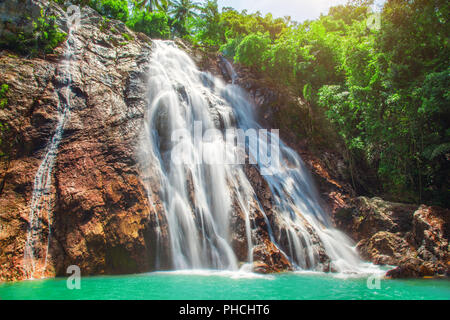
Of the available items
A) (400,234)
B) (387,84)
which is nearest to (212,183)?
(400,234)

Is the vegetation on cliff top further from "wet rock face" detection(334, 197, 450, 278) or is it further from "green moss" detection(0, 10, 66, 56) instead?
"wet rock face" detection(334, 197, 450, 278)

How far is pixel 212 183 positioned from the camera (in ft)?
32.5

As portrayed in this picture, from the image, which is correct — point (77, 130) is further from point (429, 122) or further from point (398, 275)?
point (429, 122)

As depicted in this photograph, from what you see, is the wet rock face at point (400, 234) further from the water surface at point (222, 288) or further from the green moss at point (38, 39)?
the green moss at point (38, 39)

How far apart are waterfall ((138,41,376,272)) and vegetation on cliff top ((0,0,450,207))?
3.50 m

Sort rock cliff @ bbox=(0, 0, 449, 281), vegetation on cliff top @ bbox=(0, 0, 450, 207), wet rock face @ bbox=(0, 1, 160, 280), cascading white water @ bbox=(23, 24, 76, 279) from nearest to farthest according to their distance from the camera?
cascading white water @ bbox=(23, 24, 76, 279), wet rock face @ bbox=(0, 1, 160, 280), rock cliff @ bbox=(0, 0, 449, 281), vegetation on cliff top @ bbox=(0, 0, 450, 207)

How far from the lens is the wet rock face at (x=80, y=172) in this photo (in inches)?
276

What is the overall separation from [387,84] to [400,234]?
18.6 feet

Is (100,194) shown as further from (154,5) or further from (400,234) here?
(154,5)

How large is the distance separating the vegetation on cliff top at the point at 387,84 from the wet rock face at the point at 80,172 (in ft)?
8.60

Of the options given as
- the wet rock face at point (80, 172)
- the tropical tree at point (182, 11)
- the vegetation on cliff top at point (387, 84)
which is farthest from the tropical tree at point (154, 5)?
the wet rock face at point (80, 172)

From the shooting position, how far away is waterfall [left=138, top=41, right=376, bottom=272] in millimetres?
8448

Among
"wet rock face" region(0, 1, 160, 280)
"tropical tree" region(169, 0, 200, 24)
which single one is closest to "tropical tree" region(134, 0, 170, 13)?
"tropical tree" region(169, 0, 200, 24)
